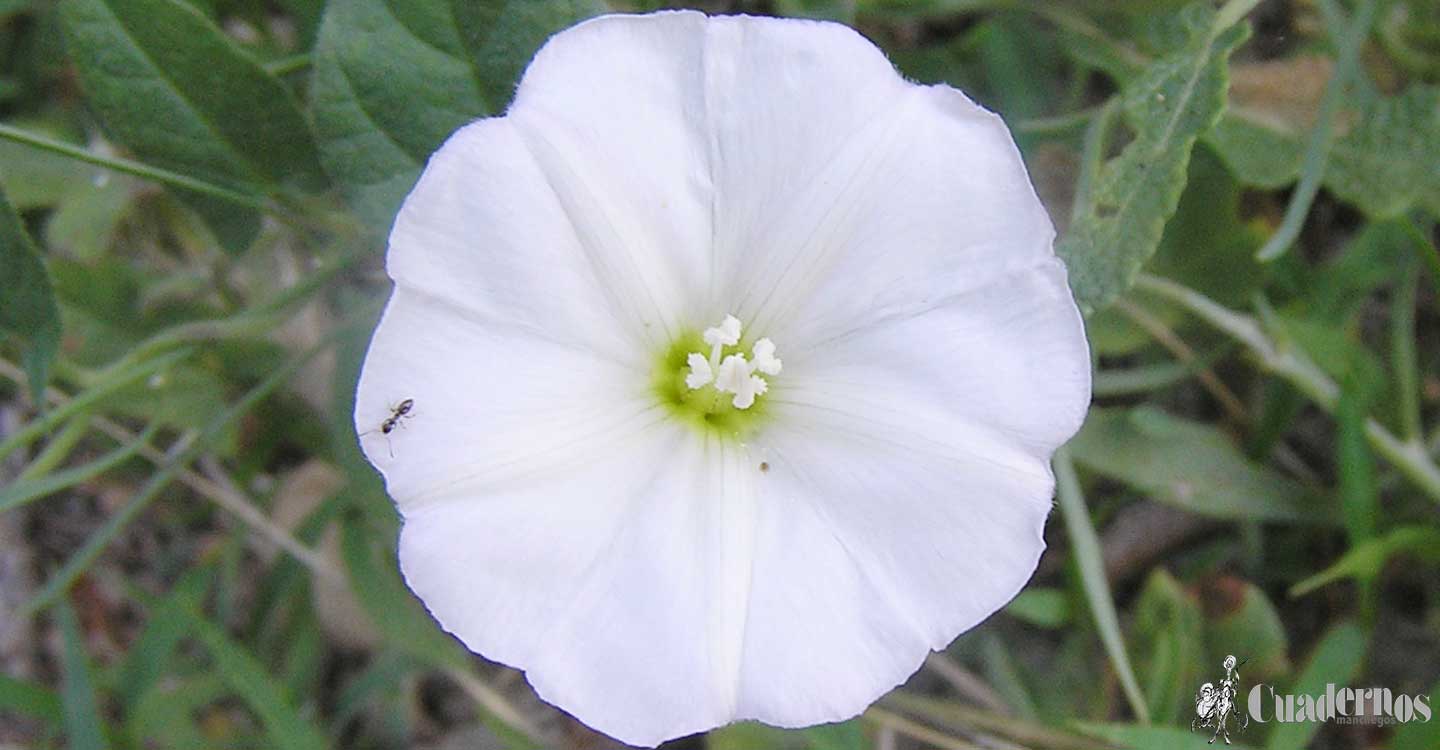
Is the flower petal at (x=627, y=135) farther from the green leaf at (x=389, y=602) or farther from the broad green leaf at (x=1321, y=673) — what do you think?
the broad green leaf at (x=1321, y=673)

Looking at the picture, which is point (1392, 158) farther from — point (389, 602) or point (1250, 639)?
point (389, 602)

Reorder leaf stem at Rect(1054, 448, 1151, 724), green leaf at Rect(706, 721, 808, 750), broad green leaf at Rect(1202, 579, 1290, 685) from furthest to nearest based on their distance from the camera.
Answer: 1. broad green leaf at Rect(1202, 579, 1290, 685)
2. green leaf at Rect(706, 721, 808, 750)
3. leaf stem at Rect(1054, 448, 1151, 724)

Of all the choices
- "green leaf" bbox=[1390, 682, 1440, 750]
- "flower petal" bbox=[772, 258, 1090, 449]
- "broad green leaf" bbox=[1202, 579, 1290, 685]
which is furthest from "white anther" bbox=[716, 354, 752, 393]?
"green leaf" bbox=[1390, 682, 1440, 750]

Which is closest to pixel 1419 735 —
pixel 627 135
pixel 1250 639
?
pixel 1250 639

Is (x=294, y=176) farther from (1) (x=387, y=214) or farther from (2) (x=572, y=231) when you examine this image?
(2) (x=572, y=231)

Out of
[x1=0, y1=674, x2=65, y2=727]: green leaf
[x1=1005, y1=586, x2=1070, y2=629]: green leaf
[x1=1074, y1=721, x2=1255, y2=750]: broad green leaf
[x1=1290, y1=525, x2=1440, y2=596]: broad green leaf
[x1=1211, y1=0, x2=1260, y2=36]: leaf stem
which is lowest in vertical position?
[x1=0, y1=674, x2=65, y2=727]: green leaf

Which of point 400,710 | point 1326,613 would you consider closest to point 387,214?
point 400,710

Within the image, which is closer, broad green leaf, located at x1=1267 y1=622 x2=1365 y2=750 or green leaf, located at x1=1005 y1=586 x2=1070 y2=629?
broad green leaf, located at x1=1267 y1=622 x2=1365 y2=750

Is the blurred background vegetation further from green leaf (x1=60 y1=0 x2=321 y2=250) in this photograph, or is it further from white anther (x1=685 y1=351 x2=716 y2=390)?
white anther (x1=685 y1=351 x2=716 y2=390)
